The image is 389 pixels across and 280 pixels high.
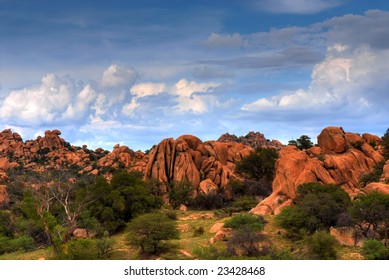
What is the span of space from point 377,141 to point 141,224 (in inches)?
2063

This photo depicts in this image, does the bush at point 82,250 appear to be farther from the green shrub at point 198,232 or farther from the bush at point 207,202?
the bush at point 207,202

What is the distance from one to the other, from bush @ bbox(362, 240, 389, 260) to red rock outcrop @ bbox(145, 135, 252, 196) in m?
34.9

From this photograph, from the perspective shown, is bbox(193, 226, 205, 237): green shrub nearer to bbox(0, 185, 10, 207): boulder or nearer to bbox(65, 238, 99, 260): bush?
bbox(65, 238, 99, 260): bush

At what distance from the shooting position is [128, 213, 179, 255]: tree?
101 feet

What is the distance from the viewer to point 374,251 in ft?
87.7

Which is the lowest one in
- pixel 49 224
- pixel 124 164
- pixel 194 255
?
pixel 194 255

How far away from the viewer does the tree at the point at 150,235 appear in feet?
101

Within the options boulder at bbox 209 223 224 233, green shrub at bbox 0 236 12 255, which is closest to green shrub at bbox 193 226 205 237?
boulder at bbox 209 223 224 233

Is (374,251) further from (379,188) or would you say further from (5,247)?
(5,247)

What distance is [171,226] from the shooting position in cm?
3191

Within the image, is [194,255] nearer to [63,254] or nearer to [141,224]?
[141,224]

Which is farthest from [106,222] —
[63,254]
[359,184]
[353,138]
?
[353,138]

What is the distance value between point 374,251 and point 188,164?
4090cm
